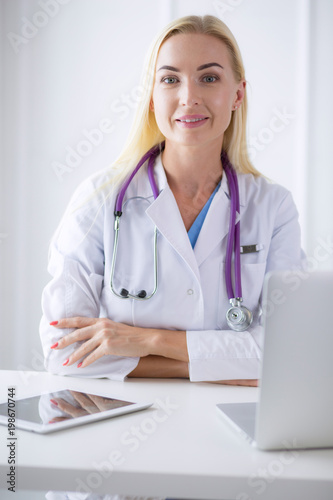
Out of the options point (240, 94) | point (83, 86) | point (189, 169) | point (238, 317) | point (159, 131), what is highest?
point (83, 86)

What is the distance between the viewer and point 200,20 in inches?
64.2

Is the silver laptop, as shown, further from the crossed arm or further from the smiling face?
the smiling face

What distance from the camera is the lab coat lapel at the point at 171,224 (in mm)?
1492

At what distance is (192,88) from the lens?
5.19ft

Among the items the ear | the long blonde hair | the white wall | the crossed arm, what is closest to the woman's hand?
the crossed arm

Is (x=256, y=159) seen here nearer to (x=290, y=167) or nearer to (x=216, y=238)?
(x=290, y=167)

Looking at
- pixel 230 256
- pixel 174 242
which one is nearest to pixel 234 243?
pixel 230 256

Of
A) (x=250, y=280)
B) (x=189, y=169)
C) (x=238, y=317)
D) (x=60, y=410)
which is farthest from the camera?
(x=189, y=169)

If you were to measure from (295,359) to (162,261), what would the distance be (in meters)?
0.80

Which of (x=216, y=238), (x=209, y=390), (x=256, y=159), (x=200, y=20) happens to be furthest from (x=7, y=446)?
(x=256, y=159)

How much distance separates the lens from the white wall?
9.57ft

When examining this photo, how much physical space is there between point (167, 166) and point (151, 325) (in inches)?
20.3

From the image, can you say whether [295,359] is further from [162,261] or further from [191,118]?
[191,118]

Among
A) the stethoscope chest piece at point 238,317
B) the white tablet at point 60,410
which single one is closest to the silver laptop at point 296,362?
the white tablet at point 60,410
